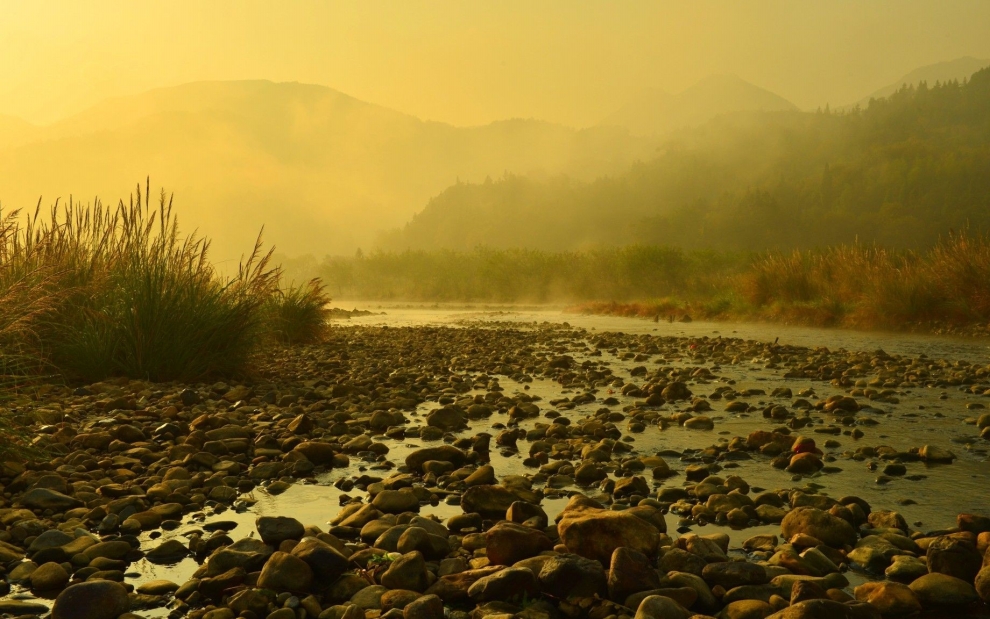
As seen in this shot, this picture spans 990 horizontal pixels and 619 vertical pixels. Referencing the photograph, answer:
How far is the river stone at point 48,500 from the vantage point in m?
3.67

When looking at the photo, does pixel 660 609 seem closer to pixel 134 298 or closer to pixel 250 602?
pixel 250 602

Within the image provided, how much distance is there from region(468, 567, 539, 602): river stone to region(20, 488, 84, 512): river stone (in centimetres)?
247

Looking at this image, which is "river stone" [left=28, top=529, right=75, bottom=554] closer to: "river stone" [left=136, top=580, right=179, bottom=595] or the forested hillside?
"river stone" [left=136, top=580, right=179, bottom=595]

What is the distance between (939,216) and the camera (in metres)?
78.5

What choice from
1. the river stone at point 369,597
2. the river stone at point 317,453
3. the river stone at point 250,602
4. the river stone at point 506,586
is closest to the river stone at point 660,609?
the river stone at point 506,586

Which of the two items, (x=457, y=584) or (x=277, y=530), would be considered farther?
(x=277, y=530)

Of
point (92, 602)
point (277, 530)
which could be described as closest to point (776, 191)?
point (277, 530)

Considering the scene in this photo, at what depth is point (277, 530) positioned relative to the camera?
126 inches

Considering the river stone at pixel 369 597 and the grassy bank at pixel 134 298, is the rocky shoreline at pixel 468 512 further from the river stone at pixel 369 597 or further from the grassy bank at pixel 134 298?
the grassy bank at pixel 134 298

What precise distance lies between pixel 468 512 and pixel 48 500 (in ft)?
7.57

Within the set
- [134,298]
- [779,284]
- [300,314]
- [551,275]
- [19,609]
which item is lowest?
[19,609]

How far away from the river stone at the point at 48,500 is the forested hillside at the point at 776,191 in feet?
234

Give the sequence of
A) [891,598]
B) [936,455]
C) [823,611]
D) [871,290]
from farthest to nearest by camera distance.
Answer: [871,290]
[936,455]
[891,598]
[823,611]

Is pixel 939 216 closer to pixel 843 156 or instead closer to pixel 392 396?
pixel 843 156
